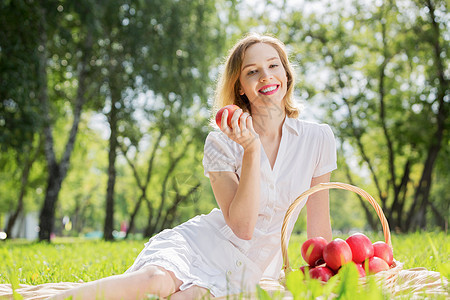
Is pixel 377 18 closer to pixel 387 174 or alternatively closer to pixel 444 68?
pixel 444 68

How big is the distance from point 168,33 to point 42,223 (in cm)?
668

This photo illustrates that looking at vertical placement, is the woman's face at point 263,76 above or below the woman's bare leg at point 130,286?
above

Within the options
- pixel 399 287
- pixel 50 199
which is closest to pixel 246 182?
pixel 399 287

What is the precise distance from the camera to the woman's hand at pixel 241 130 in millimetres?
2742

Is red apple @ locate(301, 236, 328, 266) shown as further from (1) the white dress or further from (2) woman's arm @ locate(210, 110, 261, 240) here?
(2) woman's arm @ locate(210, 110, 261, 240)

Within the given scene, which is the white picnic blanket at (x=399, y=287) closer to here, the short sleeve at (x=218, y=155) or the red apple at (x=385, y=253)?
the red apple at (x=385, y=253)

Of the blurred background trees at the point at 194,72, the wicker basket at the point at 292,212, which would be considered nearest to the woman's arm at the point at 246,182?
the wicker basket at the point at 292,212

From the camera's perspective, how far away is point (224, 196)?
9.83ft

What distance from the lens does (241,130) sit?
2754 mm

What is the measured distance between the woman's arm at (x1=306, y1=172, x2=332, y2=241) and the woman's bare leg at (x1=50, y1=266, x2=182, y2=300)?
3.91 feet

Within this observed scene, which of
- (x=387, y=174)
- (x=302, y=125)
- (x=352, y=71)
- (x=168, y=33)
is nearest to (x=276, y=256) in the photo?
(x=302, y=125)

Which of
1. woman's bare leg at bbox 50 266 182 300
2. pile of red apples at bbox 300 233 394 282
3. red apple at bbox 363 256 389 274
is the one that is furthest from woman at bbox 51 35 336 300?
red apple at bbox 363 256 389 274

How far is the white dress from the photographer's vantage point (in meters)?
2.82

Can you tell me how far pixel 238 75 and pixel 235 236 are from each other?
47.0 inches
